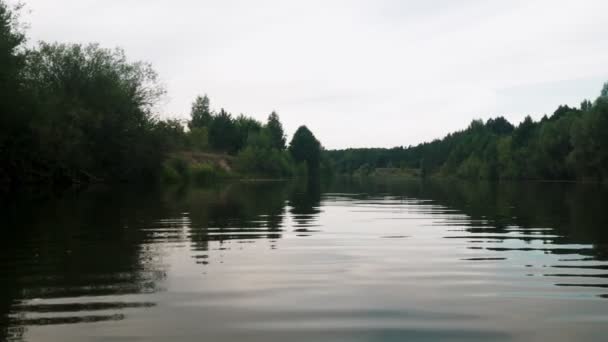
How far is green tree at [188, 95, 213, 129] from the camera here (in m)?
176

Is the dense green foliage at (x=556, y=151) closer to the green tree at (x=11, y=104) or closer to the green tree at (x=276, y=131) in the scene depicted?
the green tree at (x=276, y=131)

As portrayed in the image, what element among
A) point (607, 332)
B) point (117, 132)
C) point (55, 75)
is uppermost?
point (55, 75)

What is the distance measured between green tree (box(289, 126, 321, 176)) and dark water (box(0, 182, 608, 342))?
172990 millimetres

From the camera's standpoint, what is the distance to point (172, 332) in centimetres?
610

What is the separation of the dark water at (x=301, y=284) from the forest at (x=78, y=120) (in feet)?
107

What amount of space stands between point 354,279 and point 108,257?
4.96m

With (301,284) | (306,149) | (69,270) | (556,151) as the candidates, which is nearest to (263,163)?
(306,149)

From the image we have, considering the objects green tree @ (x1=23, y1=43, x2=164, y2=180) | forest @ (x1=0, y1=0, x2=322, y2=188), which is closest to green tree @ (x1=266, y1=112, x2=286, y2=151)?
forest @ (x1=0, y1=0, x2=322, y2=188)

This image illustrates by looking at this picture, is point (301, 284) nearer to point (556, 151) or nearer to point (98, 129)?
point (98, 129)

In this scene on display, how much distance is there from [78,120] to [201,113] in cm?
11950

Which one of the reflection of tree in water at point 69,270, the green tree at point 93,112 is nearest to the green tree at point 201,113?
the green tree at point 93,112

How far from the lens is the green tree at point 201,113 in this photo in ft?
576

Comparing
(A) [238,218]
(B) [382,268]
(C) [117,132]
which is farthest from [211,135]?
(B) [382,268]

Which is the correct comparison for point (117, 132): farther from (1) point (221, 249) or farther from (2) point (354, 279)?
(2) point (354, 279)
